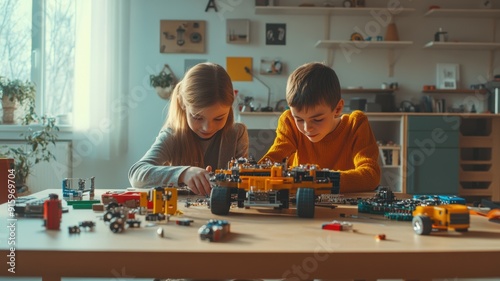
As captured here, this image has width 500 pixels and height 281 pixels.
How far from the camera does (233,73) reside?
4.19 metres

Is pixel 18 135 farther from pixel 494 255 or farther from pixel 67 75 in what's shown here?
pixel 494 255

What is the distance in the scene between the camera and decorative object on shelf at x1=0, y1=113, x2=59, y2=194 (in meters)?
3.62

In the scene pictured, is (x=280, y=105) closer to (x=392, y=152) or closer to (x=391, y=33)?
(x=392, y=152)

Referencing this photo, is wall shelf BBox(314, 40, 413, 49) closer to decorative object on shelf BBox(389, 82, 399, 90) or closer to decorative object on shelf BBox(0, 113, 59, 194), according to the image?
decorative object on shelf BBox(389, 82, 399, 90)

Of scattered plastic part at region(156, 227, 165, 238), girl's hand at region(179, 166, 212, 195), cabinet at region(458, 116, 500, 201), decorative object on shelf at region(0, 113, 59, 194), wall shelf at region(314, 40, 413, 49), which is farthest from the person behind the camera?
wall shelf at region(314, 40, 413, 49)

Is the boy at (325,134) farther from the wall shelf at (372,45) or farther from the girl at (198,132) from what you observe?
the wall shelf at (372,45)

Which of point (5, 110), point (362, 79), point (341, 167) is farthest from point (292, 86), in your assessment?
point (5, 110)

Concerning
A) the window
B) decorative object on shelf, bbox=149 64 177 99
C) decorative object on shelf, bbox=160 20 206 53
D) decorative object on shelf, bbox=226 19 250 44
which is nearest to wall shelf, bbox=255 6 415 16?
decorative object on shelf, bbox=226 19 250 44

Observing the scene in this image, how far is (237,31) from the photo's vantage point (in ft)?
13.7

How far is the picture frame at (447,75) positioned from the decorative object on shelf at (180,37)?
77.4 inches

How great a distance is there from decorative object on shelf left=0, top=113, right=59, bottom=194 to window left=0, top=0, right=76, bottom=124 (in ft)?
0.52

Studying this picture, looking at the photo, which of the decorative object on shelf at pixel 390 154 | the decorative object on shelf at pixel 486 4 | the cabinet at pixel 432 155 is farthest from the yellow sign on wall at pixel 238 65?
the decorative object on shelf at pixel 486 4

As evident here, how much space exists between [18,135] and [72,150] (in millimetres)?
414

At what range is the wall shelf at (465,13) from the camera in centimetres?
402
